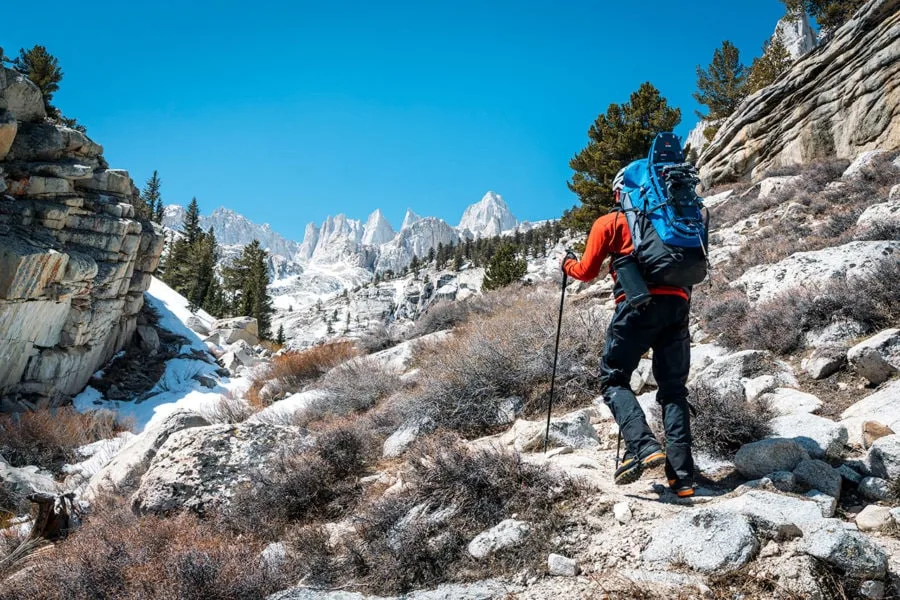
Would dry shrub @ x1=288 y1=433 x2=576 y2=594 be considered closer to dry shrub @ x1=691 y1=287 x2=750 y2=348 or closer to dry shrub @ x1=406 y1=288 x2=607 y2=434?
dry shrub @ x1=406 y1=288 x2=607 y2=434

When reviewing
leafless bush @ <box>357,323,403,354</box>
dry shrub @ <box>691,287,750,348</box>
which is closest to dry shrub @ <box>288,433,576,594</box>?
dry shrub @ <box>691,287,750,348</box>

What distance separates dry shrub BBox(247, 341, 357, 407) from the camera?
481 inches

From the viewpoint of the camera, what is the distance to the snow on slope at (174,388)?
15688 millimetres

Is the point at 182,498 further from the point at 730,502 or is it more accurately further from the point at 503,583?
the point at 730,502

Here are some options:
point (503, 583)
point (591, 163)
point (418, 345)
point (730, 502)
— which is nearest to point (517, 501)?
point (503, 583)

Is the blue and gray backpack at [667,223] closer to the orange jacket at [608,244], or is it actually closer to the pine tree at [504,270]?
the orange jacket at [608,244]

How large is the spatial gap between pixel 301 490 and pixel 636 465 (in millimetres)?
2753

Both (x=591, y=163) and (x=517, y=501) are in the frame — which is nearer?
(x=517, y=501)

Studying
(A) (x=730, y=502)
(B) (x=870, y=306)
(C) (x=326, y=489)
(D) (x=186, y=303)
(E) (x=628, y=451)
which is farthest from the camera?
(D) (x=186, y=303)

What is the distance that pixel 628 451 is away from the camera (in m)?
3.35

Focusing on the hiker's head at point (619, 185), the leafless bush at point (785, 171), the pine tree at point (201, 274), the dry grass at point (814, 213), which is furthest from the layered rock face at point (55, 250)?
the leafless bush at point (785, 171)

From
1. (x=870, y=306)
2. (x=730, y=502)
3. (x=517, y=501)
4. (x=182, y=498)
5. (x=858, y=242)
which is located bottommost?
(x=182, y=498)

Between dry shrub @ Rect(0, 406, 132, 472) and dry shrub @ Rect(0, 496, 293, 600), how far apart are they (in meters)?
7.72

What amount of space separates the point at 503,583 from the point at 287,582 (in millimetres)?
1326
